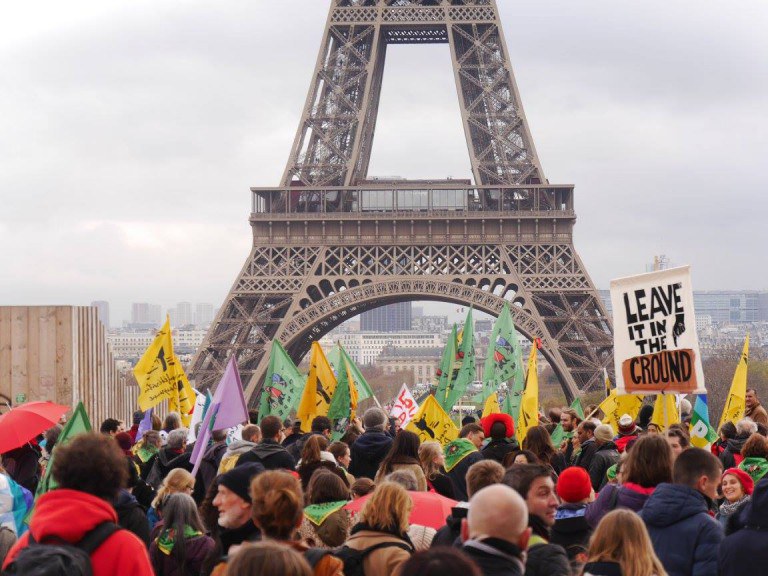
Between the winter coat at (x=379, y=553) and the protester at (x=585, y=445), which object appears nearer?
the winter coat at (x=379, y=553)

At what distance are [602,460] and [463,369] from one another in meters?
7.33

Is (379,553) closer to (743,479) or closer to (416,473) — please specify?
(416,473)

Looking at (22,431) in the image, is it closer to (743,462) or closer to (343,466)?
(343,466)

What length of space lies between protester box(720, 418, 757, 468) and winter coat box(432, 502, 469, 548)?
15.2 feet

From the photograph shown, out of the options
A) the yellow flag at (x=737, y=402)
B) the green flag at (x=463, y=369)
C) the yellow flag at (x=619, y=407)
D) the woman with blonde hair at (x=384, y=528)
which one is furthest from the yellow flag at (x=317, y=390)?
the woman with blonde hair at (x=384, y=528)

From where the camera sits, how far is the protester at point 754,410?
515 inches

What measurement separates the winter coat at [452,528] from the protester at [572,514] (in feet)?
2.56

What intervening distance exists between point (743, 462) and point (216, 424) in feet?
14.1

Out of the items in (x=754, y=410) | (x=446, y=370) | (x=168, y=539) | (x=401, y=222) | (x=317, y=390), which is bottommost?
(x=168, y=539)

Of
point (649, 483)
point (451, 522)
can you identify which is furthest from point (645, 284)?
point (451, 522)

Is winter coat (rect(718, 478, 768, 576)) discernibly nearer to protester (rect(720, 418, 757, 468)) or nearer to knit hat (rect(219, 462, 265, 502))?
knit hat (rect(219, 462, 265, 502))

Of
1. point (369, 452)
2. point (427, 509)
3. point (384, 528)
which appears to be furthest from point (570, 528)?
point (369, 452)

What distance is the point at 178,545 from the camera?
8.04 m

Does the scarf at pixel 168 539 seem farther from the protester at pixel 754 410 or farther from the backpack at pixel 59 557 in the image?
the protester at pixel 754 410
